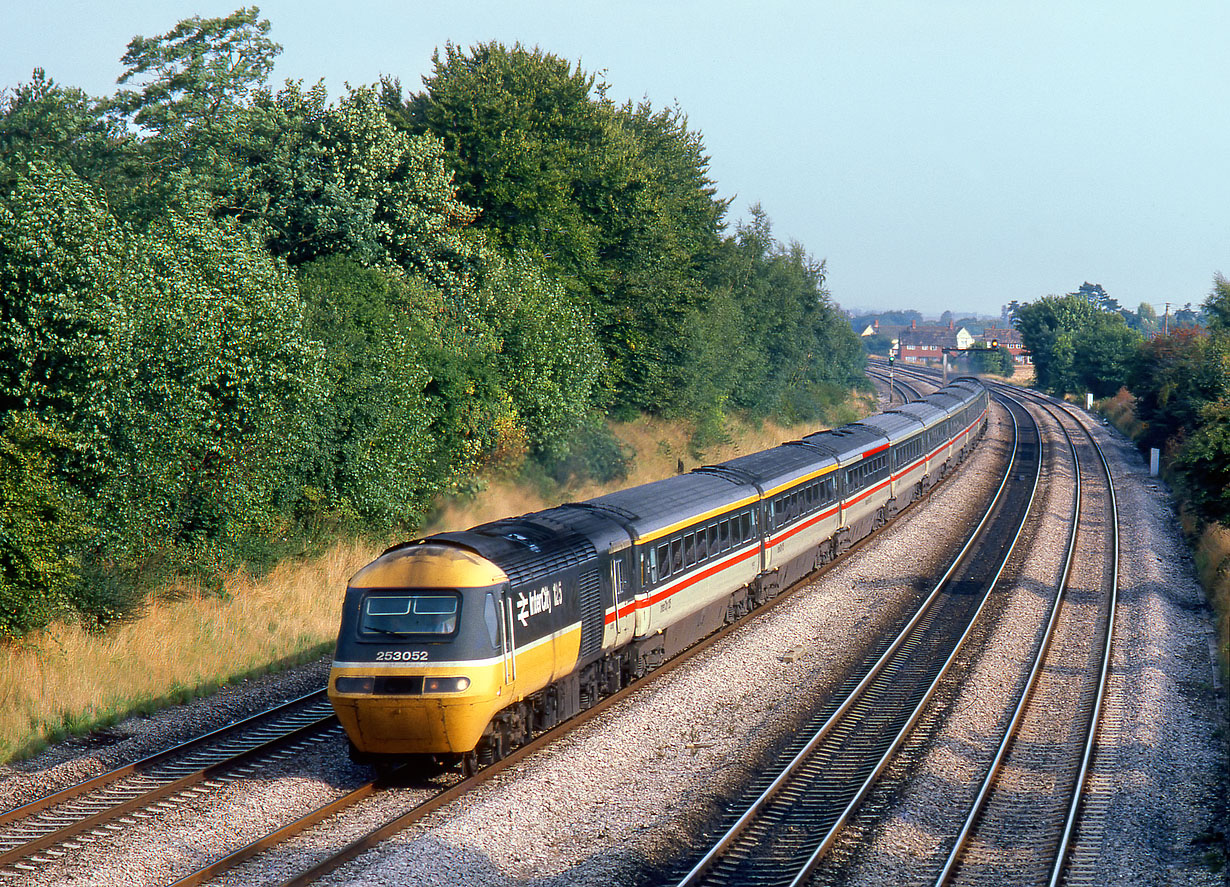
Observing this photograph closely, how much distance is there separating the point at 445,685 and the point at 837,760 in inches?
230

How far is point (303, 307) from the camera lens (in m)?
23.9

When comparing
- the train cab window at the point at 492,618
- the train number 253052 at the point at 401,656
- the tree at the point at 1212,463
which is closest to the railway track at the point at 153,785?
the train number 253052 at the point at 401,656

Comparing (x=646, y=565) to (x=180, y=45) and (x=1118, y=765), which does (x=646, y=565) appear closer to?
(x=1118, y=765)

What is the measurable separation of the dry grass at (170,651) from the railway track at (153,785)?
6.33ft

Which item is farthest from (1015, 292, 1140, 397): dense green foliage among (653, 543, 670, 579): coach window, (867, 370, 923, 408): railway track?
(653, 543, 670, 579): coach window

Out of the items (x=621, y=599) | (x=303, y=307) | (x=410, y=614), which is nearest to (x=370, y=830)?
(x=410, y=614)

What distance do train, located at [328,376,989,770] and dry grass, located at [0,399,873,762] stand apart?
5.10m

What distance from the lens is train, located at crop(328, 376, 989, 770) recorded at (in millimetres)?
13039

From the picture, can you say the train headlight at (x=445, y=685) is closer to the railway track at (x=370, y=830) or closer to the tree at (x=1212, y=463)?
the railway track at (x=370, y=830)

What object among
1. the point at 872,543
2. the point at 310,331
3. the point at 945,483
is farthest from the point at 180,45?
the point at 945,483

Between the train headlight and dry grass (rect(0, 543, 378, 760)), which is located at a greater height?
the train headlight

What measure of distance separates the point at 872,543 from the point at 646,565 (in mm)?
16341

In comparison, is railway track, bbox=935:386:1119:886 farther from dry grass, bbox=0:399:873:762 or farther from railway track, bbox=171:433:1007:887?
dry grass, bbox=0:399:873:762

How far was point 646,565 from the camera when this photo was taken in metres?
17.7
